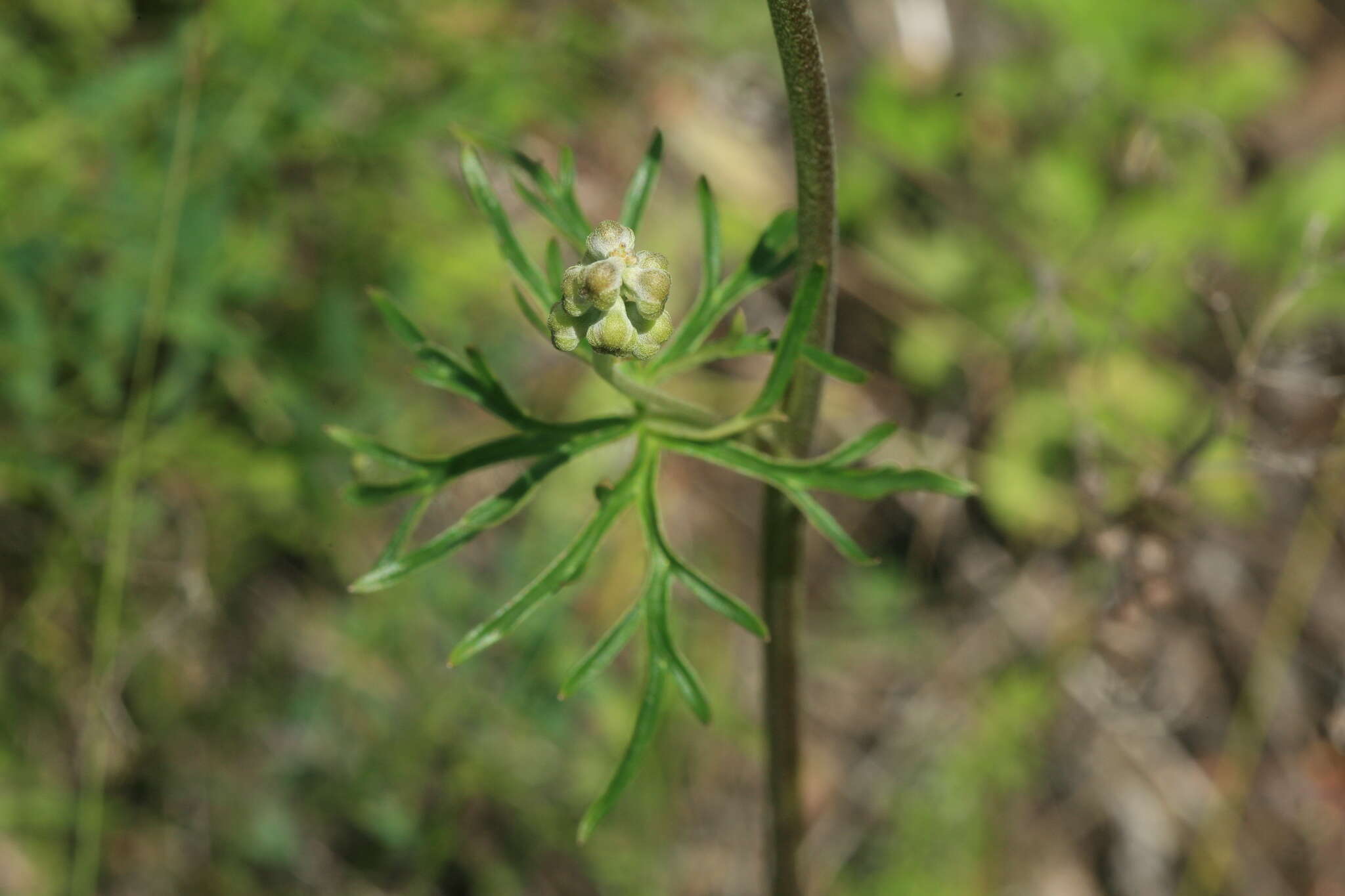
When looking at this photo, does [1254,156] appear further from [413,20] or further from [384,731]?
[384,731]

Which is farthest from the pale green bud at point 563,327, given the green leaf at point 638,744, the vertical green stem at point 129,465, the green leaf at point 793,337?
the vertical green stem at point 129,465

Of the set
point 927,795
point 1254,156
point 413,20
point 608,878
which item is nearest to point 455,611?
point 608,878

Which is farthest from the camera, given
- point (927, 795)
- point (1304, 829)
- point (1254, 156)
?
point (1254, 156)

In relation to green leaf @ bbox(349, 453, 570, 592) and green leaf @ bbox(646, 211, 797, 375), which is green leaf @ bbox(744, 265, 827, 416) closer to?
green leaf @ bbox(646, 211, 797, 375)

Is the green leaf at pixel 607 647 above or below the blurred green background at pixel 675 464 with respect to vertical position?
above

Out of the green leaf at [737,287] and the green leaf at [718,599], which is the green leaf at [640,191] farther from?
the green leaf at [718,599]
